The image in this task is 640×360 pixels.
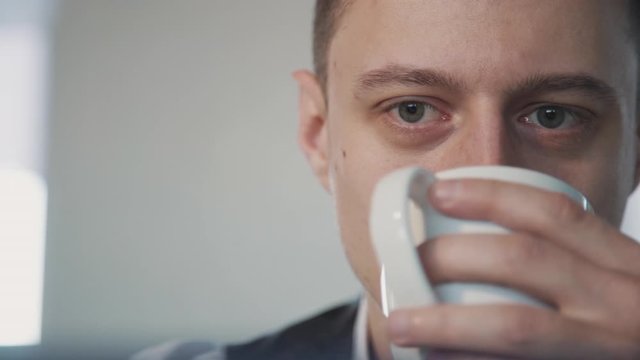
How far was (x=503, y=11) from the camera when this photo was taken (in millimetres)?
753

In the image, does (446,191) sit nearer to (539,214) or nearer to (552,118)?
(539,214)

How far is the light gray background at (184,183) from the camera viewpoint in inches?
73.4

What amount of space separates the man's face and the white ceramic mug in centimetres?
21

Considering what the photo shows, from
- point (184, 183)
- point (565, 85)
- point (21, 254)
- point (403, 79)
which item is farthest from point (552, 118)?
point (21, 254)

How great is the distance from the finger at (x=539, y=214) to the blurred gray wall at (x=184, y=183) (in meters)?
1.37

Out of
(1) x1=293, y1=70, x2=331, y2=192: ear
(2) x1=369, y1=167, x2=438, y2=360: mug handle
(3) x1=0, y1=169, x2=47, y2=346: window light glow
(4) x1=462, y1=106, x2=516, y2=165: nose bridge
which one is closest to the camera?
(2) x1=369, y1=167, x2=438, y2=360: mug handle

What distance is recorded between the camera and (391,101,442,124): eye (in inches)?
30.3

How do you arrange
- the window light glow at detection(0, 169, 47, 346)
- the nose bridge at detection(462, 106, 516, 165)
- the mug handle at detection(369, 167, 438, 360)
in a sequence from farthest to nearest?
the window light glow at detection(0, 169, 47, 346) < the nose bridge at detection(462, 106, 516, 165) < the mug handle at detection(369, 167, 438, 360)

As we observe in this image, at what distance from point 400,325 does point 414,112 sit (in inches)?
14.1

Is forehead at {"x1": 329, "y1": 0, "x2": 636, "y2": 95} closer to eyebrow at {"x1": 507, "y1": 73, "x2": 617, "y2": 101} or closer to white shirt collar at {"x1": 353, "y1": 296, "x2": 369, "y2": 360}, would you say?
eyebrow at {"x1": 507, "y1": 73, "x2": 617, "y2": 101}

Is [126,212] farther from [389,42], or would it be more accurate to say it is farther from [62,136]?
[389,42]

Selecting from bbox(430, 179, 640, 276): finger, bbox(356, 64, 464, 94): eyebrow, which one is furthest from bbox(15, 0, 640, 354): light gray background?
bbox(430, 179, 640, 276): finger

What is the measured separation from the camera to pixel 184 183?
6.26 feet

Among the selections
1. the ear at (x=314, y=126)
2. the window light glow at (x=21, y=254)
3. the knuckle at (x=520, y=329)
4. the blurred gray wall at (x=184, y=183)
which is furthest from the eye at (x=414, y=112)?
the window light glow at (x=21, y=254)
